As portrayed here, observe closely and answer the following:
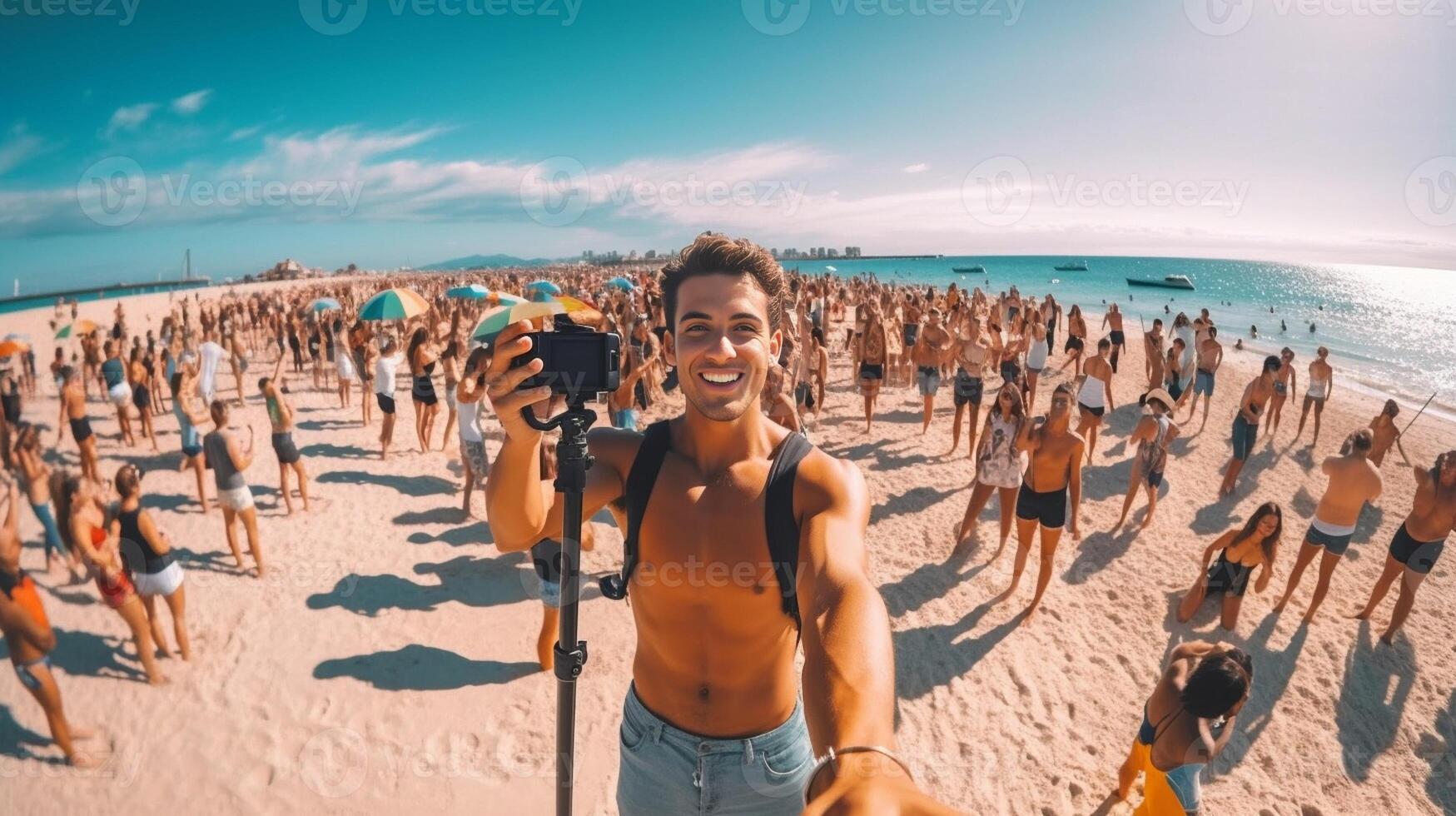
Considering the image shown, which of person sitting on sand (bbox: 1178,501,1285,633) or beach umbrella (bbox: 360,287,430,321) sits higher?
beach umbrella (bbox: 360,287,430,321)

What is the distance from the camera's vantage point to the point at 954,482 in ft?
26.8

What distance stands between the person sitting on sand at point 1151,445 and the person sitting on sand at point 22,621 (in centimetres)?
902

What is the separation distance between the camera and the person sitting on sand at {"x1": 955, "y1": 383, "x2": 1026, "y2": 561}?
5.84 m

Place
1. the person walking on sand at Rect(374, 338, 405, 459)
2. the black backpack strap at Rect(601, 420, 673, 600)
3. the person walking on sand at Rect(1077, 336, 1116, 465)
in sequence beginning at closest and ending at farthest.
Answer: the black backpack strap at Rect(601, 420, 673, 600), the person walking on sand at Rect(1077, 336, 1116, 465), the person walking on sand at Rect(374, 338, 405, 459)

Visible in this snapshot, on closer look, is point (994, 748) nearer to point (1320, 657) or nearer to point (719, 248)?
point (1320, 657)

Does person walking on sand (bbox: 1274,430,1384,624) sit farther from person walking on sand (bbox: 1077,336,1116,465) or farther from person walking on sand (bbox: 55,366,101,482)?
person walking on sand (bbox: 55,366,101,482)

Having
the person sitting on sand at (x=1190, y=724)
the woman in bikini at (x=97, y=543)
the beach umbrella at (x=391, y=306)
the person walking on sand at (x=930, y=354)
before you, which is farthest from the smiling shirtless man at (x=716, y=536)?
the beach umbrella at (x=391, y=306)

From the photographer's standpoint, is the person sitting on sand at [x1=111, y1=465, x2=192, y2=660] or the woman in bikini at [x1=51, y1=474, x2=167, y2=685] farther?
the person sitting on sand at [x1=111, y1=465, x2=192, y2=660]

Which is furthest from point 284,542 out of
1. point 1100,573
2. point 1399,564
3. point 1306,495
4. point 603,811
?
point 1306,495

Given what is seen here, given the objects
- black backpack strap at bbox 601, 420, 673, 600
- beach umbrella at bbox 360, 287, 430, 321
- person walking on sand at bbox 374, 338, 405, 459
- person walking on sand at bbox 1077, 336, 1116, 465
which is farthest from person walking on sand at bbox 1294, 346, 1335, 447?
person walking on sand at bbox 374, 338, 405, 459

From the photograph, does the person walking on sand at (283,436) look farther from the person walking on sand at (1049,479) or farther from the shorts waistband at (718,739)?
the person walking on sand at (1049,479)

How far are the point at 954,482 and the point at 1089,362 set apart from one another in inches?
106

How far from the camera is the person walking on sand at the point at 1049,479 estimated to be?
506 centimetres

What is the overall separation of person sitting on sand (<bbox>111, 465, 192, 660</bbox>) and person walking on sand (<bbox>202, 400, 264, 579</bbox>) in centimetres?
105
